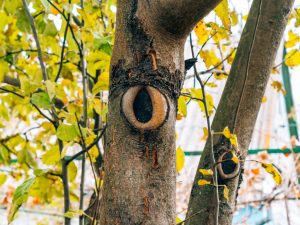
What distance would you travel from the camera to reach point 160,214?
60 centimetres

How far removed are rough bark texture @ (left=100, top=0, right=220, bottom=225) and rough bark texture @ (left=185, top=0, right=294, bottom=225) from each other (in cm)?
23

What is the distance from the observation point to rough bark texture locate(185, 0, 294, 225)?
84 cm

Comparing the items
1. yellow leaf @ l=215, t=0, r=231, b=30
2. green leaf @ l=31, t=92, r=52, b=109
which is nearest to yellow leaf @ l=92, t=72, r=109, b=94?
green leaf @ l=31, t=92, r=52, b=109

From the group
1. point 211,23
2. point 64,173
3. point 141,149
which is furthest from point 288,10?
point 64,173

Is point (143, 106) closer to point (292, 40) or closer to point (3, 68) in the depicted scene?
point (292, 40)

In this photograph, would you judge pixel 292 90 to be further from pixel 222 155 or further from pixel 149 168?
pixel 149 168

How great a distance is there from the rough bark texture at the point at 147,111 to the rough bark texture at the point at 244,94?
0.23 m

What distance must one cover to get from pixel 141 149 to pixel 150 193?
59 millimetres

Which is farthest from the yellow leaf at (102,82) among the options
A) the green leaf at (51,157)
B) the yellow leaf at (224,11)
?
the yellow leaf at (224,11)

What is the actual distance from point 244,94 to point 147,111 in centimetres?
30

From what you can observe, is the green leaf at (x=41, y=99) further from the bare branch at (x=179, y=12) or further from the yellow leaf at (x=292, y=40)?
the yellow leaf at (x=292, y=40)

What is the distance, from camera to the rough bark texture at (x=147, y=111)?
0.60 m

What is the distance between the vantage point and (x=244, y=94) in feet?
2.83

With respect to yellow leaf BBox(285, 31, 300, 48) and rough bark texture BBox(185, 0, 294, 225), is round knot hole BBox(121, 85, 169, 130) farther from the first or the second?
yellow leaf BBox(285, 31, 300, 48)
